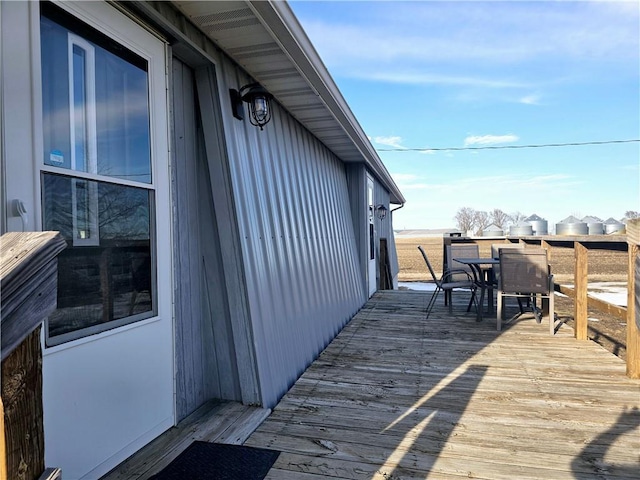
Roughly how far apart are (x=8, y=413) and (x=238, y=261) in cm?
182

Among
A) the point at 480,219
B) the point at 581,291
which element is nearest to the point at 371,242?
the point at 581,291

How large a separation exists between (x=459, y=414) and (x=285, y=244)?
1795mm

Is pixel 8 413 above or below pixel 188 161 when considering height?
below

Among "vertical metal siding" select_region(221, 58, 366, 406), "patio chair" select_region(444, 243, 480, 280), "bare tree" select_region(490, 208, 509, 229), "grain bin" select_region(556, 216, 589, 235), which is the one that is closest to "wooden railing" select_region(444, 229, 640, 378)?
"patio chair" select_region(444, 243, 480, 280)

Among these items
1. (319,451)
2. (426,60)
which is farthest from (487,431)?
(426,60)

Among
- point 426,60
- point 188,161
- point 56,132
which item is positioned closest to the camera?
point 56,132

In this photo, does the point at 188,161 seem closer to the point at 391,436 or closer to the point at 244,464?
the point at 244,464

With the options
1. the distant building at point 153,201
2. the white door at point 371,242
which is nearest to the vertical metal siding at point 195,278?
the distant building at point 153,201

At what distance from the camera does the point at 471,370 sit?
3.18 metres

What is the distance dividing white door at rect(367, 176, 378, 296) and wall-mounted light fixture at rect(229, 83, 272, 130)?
4.50 m

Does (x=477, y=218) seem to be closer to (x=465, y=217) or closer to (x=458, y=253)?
(x=465, y=217)

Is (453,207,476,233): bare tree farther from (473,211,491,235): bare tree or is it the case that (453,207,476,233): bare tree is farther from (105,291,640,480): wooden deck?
(105,291,640,480): wooden deck

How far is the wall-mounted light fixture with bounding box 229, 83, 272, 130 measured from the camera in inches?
104

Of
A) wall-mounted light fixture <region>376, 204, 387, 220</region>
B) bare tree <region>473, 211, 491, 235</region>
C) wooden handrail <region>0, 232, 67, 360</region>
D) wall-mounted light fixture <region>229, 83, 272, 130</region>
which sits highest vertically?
bare tree <region>473, 211, 491, 235</region>
